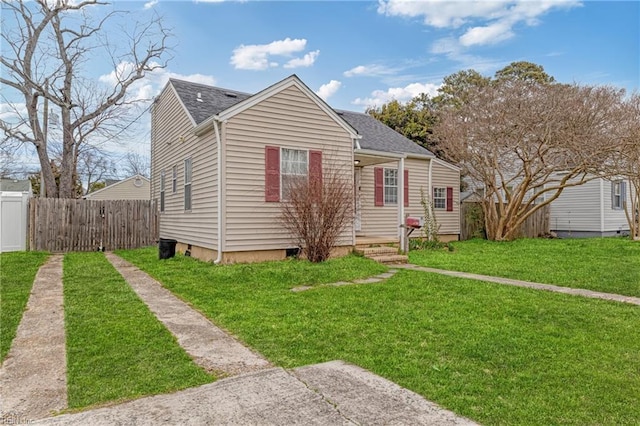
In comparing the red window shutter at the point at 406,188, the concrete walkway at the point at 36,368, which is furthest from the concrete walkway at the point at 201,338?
the red window shutter at the point at 406,188

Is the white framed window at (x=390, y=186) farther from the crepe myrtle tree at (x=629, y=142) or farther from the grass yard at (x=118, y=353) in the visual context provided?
the grass yard at (x=118, y=353)

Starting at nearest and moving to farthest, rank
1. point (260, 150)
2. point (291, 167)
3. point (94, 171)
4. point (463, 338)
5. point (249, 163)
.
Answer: point (463, 338), point (249, 163), point (260, 150), point (291, 167), point (94, 171)

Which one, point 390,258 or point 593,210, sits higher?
point 593,210

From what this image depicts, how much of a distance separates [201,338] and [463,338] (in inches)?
102

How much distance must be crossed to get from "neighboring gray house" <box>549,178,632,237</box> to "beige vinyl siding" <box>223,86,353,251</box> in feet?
46.3

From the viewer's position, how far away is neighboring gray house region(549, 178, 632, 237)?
17969mm

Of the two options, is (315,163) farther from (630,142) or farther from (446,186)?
(630,142)

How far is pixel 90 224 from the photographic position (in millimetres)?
13133

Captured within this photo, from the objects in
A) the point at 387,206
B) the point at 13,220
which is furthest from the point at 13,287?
the point at 387,206

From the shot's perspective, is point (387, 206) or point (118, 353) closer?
point (118, 353)

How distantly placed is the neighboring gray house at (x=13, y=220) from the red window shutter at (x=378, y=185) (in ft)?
35.4

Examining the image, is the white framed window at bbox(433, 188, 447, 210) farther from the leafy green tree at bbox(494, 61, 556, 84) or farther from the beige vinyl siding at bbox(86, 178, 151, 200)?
the beige vinyl siding at bbox(86, 178, 151, 200)

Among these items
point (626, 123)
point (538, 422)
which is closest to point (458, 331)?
point (538, 422)

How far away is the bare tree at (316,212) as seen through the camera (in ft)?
28.5
